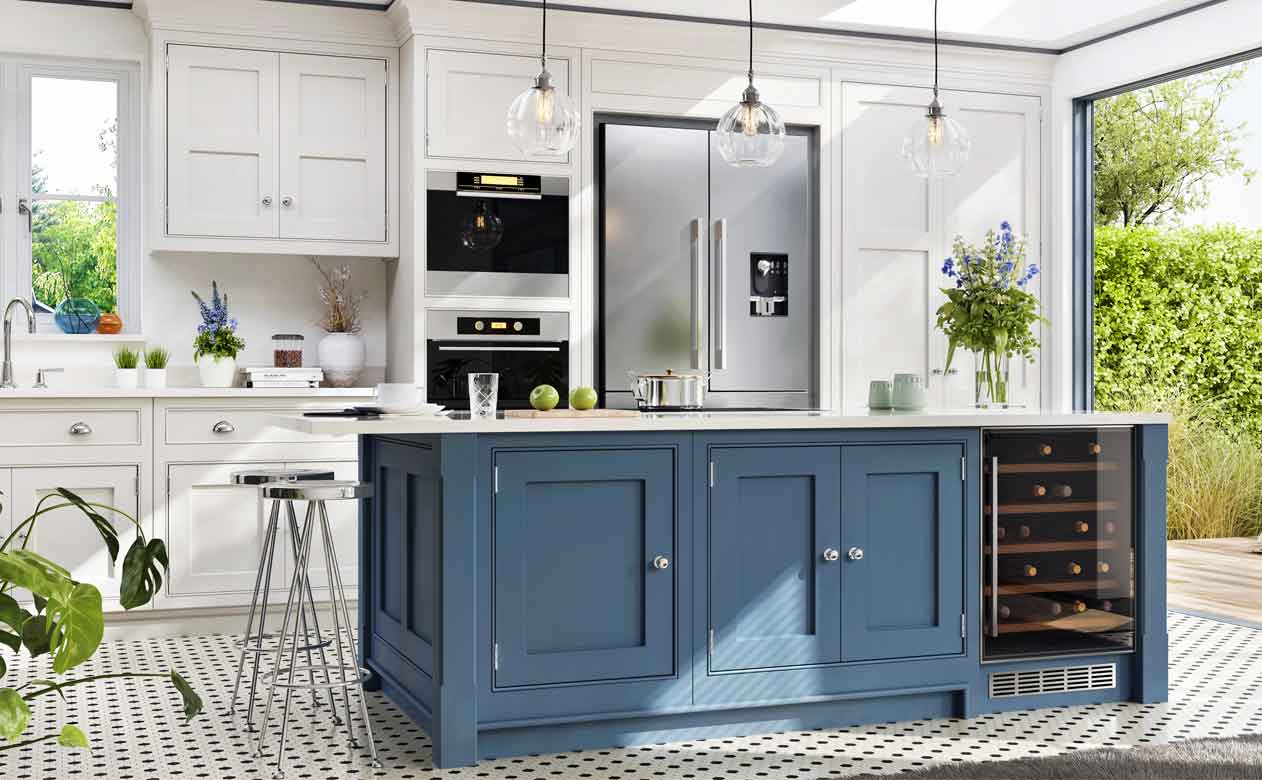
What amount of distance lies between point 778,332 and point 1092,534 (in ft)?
6.90

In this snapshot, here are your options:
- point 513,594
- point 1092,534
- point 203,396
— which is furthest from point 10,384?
point 1092,534

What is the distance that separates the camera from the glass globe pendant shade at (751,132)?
3.52 meters

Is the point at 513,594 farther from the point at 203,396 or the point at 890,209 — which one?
the point at 890,209

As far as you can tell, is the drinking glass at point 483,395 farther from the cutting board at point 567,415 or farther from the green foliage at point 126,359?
the green foliage at point 126,359

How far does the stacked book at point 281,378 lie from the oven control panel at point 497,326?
0.65 m

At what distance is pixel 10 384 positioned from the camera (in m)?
5.15

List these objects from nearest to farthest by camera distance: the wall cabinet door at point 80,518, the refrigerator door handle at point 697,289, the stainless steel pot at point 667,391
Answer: the stainless steel pot at point 667,391, the wall cabinet door at point 80,518, the refrigerator door handle at point 697,289

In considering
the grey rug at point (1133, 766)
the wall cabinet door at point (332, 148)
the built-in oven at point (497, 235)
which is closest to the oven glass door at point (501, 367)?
the built-in oven at point (497, 235)

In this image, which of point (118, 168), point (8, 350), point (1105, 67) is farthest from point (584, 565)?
point (1105, 67)

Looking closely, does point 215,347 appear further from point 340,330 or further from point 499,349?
point 499,349

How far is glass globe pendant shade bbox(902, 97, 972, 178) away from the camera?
3807 mm

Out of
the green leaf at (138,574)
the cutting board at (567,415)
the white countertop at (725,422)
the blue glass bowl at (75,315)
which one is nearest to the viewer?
the green leaf at (138,574)

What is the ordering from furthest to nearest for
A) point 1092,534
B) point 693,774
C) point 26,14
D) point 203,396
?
point 26,14 → point 203,396 → point 1092,534 → point 693,774

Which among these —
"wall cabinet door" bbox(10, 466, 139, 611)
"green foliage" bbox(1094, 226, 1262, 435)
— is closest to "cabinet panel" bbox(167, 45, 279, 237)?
"wall cabinet door" bbox(10, 466, 139, 611)
